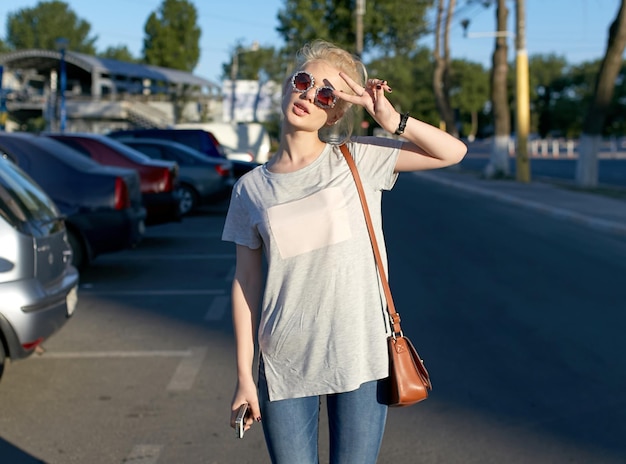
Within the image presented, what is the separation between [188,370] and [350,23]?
53.6 m

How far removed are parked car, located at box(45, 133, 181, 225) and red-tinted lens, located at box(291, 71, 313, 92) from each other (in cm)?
1071

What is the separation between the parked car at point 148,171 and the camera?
510 inches

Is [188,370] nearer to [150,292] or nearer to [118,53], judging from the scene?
[150,292]

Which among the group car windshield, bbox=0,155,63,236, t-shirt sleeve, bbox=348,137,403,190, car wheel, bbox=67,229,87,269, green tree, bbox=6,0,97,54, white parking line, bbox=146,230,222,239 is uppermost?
green tree, bbox=6,0,97,54

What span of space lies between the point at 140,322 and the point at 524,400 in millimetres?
3875

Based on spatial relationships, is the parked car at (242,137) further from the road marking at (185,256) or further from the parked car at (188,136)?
the road marking at (185,256)

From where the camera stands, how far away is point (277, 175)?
8.72ft

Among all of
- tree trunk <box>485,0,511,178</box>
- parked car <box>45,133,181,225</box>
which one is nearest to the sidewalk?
tree trunk <box>485,0,511,178</box>

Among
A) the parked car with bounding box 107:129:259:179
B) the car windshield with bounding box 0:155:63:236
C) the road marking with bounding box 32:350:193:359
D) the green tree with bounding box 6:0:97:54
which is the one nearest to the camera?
the car windshield with bounding box 0:155:63:236

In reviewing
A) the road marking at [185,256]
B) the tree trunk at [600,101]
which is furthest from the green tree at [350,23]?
the road marking at [185,256]

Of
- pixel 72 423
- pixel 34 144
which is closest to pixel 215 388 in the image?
pixel 72 423

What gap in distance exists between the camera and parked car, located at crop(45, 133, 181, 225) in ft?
42.5

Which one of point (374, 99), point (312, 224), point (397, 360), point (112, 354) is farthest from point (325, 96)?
point (112, 354)

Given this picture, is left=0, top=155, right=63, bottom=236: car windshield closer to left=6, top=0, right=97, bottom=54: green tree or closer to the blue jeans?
the blue jeans
